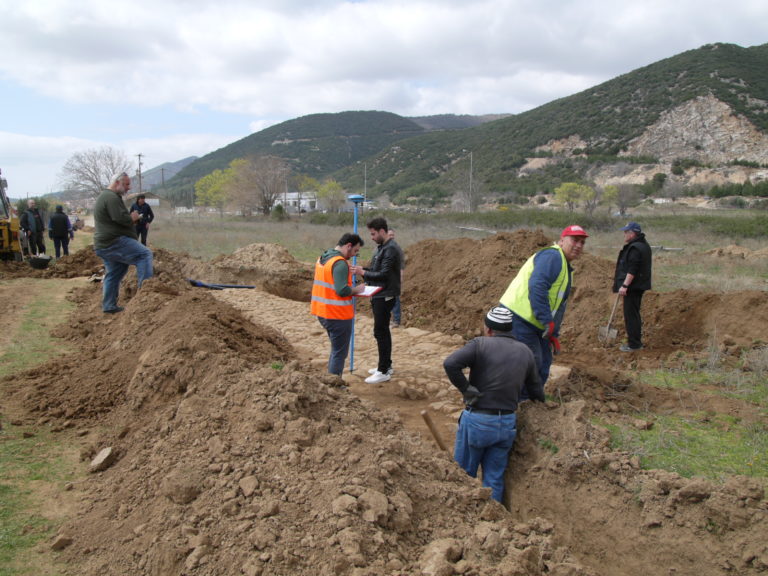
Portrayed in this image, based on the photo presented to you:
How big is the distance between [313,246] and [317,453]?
1967 cm

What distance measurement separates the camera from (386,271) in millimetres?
6094

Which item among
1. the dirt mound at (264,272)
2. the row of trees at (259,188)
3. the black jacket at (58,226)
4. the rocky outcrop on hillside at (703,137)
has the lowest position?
the dirt mound at (264,272)

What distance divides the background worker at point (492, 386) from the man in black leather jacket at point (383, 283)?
2.33m

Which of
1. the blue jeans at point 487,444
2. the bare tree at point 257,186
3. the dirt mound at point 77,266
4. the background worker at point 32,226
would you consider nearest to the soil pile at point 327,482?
the blue jeans at point 487,444

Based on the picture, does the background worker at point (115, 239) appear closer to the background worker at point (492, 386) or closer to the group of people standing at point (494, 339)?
the group of people standing at point (494, 339)

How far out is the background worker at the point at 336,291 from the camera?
5.02 meters

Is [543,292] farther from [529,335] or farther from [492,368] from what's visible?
[492,368]

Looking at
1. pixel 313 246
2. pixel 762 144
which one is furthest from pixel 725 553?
pixel 762 144

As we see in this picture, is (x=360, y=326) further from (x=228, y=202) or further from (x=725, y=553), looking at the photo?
(x=228, y=202)

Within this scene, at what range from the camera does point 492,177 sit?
2387 inches

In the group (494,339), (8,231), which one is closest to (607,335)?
(494,339)

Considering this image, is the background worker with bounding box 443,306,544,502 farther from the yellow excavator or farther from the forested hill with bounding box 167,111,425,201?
the forested hill with bounding box 167,111,425,201

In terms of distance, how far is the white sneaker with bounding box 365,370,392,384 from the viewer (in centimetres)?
627

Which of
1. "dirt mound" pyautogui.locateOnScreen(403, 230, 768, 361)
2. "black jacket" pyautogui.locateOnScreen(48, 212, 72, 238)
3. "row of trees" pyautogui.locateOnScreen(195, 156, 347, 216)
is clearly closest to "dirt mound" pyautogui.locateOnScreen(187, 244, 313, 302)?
"dirt mound" pyautogui.locateOnScreen(403, 230, 768, 361)
